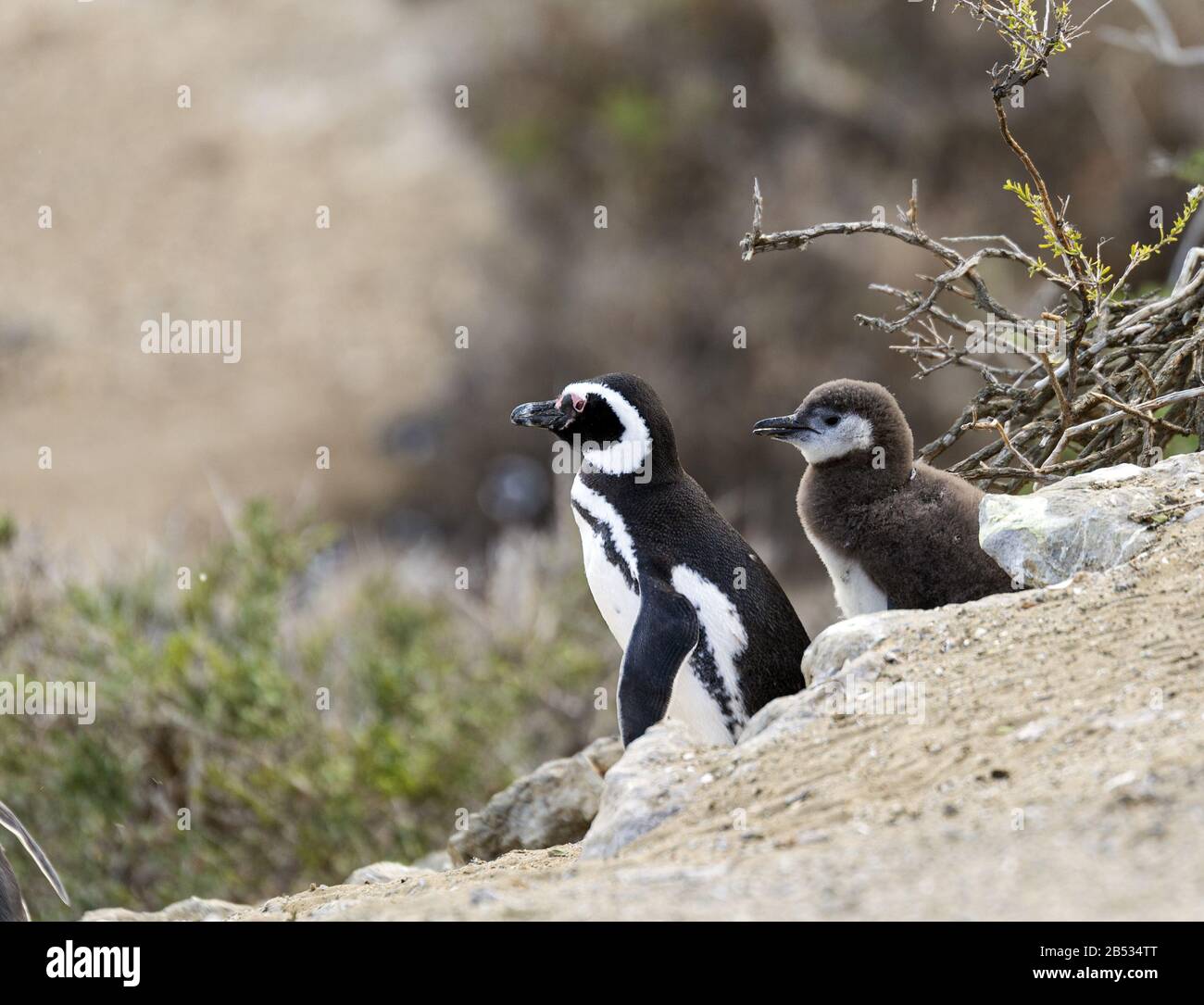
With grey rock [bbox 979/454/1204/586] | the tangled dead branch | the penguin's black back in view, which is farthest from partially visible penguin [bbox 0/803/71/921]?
grey rock [bbox 979/454/1204/586]

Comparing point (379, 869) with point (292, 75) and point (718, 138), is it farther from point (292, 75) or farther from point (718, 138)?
point (292, 75)

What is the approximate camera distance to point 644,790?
3727 mm

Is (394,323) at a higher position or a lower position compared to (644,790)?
higher

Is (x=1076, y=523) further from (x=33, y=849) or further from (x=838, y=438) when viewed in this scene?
(x=33, y=849)

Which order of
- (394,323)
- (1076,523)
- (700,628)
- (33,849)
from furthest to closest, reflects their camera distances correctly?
(394,323)
(700,628)
(33,849)
(1076,523)

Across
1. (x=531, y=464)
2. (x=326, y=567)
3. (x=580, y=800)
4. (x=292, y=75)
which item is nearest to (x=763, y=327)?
(x=531, y=464)

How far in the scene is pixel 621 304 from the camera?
798 inches

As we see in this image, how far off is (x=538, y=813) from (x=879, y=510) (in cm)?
159

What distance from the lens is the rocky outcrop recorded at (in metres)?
5.42

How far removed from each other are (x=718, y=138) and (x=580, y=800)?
16.0m

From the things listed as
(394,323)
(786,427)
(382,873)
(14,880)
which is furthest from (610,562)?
(394,323)

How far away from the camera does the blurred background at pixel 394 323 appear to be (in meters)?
8.52

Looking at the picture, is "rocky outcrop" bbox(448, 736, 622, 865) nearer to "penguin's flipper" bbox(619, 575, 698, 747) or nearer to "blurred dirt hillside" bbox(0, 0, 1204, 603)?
"penguin's flipper" bbox(619, 575, 698, 747)

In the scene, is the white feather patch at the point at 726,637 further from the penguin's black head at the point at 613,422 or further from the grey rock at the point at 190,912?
the grey rock at the point at 190,912
